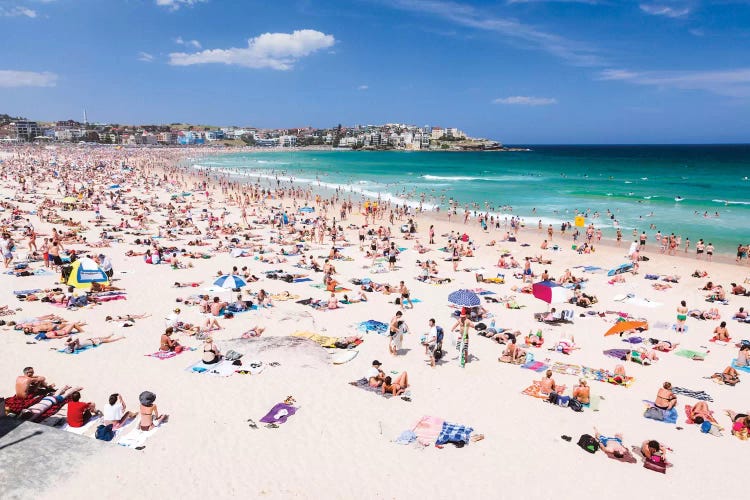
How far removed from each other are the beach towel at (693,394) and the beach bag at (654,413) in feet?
4.11

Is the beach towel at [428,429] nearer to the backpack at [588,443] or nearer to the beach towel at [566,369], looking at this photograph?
the backpack at [588,443]

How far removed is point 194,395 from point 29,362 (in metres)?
3.65

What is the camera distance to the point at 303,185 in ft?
171

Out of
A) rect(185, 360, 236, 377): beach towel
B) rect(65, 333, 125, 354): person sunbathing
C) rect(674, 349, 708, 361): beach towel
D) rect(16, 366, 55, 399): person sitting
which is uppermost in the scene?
rect(16, 366, 55, 399): person sitting

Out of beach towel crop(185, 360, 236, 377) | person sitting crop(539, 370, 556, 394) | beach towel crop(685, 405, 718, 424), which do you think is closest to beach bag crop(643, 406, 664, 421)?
beach towel crop(685, 405, 718, 424)

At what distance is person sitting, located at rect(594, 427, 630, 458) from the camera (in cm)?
684

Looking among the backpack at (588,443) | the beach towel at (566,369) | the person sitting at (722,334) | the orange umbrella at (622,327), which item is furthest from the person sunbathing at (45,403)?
the person sitting at (722,334)

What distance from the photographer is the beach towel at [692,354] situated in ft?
34.2

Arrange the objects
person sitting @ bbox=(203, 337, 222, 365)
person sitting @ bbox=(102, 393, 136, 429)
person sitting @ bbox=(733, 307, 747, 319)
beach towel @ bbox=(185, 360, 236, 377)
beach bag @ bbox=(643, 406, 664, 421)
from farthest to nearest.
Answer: person sitting @ bbox=(733, 307, 747, 319)
person sitting @ bbox=(203, 337, 222, 365)
beach towel @ bbox=(185, 360, 236, 377)
beach bag @ bbox=(643, 406, 664, 421)
person sitting @ bbox=(102, 393, 136, 429)

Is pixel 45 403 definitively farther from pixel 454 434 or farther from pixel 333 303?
pixel 333 303

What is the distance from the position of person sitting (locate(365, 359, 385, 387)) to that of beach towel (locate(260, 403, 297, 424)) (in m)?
1.57

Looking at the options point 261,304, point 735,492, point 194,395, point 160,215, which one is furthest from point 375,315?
point 160,215

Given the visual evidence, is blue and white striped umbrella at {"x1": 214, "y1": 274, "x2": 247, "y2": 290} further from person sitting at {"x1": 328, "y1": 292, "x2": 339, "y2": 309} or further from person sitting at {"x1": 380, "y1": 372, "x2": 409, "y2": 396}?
person sitting at {"x1": 380, "y1": 372, "x2": 409, "y2": 396}

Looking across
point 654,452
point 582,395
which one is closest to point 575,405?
point 582,395
